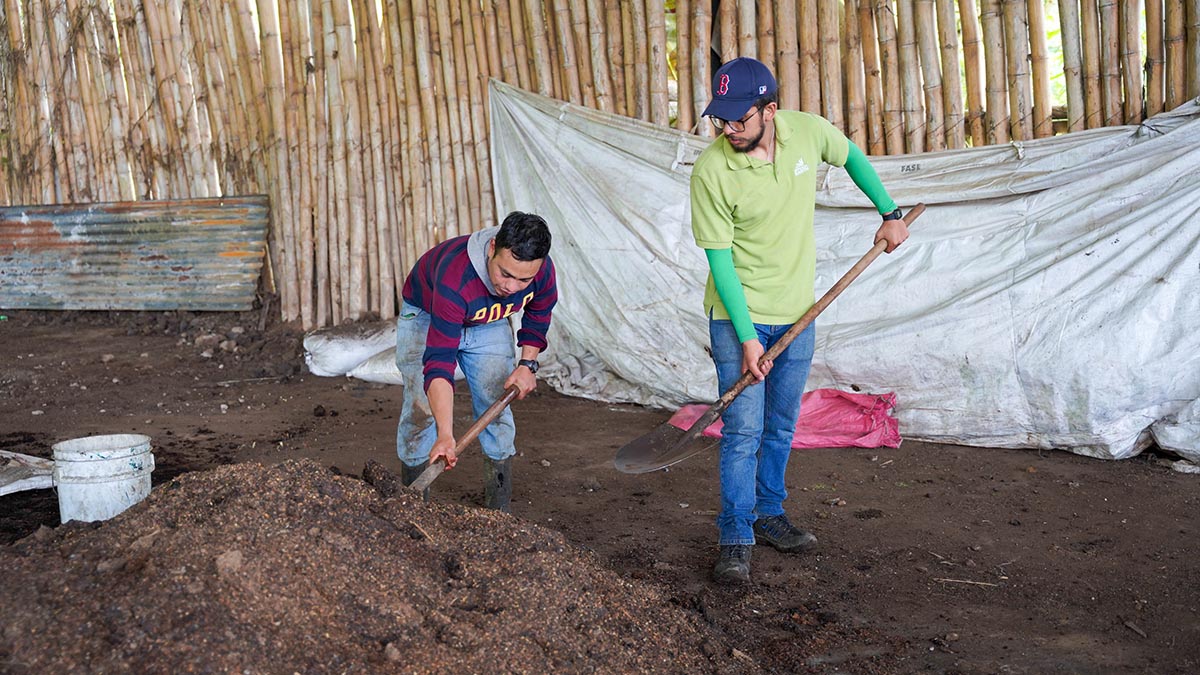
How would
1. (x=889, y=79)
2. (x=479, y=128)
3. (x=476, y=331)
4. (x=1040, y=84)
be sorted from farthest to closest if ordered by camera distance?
(x=479, y=128) < (x=889, y=79) < (x=1040, y=84) < (x=476, y=331)

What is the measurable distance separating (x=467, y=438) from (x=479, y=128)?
326 centimetres

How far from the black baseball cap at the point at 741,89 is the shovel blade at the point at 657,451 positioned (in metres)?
0.95

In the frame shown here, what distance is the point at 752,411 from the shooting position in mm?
3160

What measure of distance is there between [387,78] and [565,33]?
123 centimetres

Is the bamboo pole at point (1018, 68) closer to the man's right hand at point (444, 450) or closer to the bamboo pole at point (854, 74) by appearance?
the bamboo pole at point (854, 74)

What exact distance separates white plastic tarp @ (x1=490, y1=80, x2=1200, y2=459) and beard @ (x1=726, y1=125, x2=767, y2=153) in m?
1.83

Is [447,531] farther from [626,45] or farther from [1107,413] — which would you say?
[626,45]

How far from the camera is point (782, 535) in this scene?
341cm

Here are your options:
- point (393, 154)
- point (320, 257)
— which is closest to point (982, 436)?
point (393, 154)

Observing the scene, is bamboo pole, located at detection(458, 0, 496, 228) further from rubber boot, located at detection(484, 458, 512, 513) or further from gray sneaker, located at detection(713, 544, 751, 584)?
gray sneaker, located at detection(713, 544, 751, 584)

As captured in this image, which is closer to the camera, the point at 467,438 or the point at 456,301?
the point at 467,438

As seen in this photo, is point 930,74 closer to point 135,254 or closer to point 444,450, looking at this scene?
point 444,450

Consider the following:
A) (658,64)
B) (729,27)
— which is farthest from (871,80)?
(658,64)

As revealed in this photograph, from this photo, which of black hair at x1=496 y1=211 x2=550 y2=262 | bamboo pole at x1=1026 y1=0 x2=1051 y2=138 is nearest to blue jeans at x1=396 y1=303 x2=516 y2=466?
black hair at x1=496 y1=211 x2=550 y2=262
